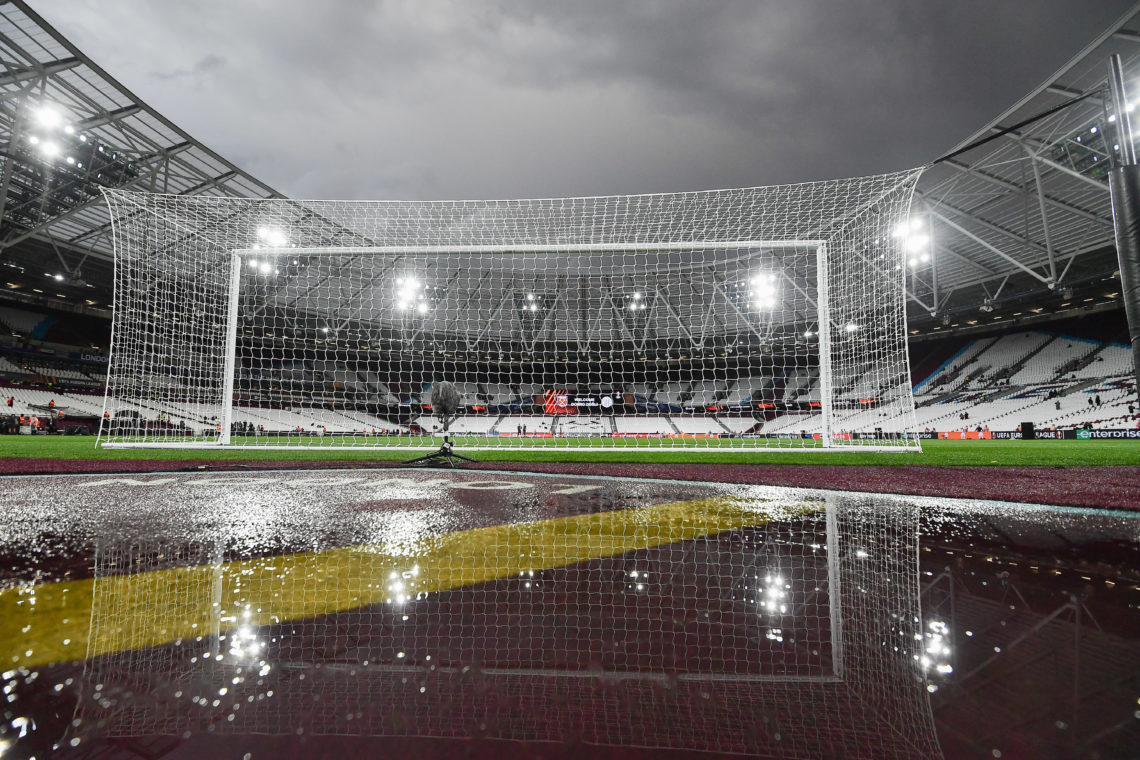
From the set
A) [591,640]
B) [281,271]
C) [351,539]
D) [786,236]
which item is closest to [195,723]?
[591,640]

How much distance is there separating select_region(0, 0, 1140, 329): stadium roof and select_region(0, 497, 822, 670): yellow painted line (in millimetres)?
13865

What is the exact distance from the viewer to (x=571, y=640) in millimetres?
1477

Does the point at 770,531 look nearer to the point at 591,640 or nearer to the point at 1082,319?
the point at 591,640

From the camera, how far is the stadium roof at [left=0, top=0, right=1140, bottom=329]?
13945mm

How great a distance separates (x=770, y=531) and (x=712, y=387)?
73.4ft

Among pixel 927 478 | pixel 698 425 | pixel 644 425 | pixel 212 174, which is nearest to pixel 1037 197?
pixel 698 425

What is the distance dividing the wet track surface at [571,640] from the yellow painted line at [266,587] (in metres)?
0.01

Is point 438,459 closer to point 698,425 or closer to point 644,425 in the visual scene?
point 644,425

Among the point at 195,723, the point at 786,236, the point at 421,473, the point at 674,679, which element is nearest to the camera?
the point at 195,723

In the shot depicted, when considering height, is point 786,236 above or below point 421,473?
above

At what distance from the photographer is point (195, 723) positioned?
3.43 feet

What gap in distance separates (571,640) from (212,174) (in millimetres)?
25969

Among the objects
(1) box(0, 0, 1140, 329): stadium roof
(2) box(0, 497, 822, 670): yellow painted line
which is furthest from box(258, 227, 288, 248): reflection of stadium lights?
(2) box(0, 497, 822, 670): yellow painted line

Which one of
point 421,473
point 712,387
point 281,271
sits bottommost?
point 421,473
